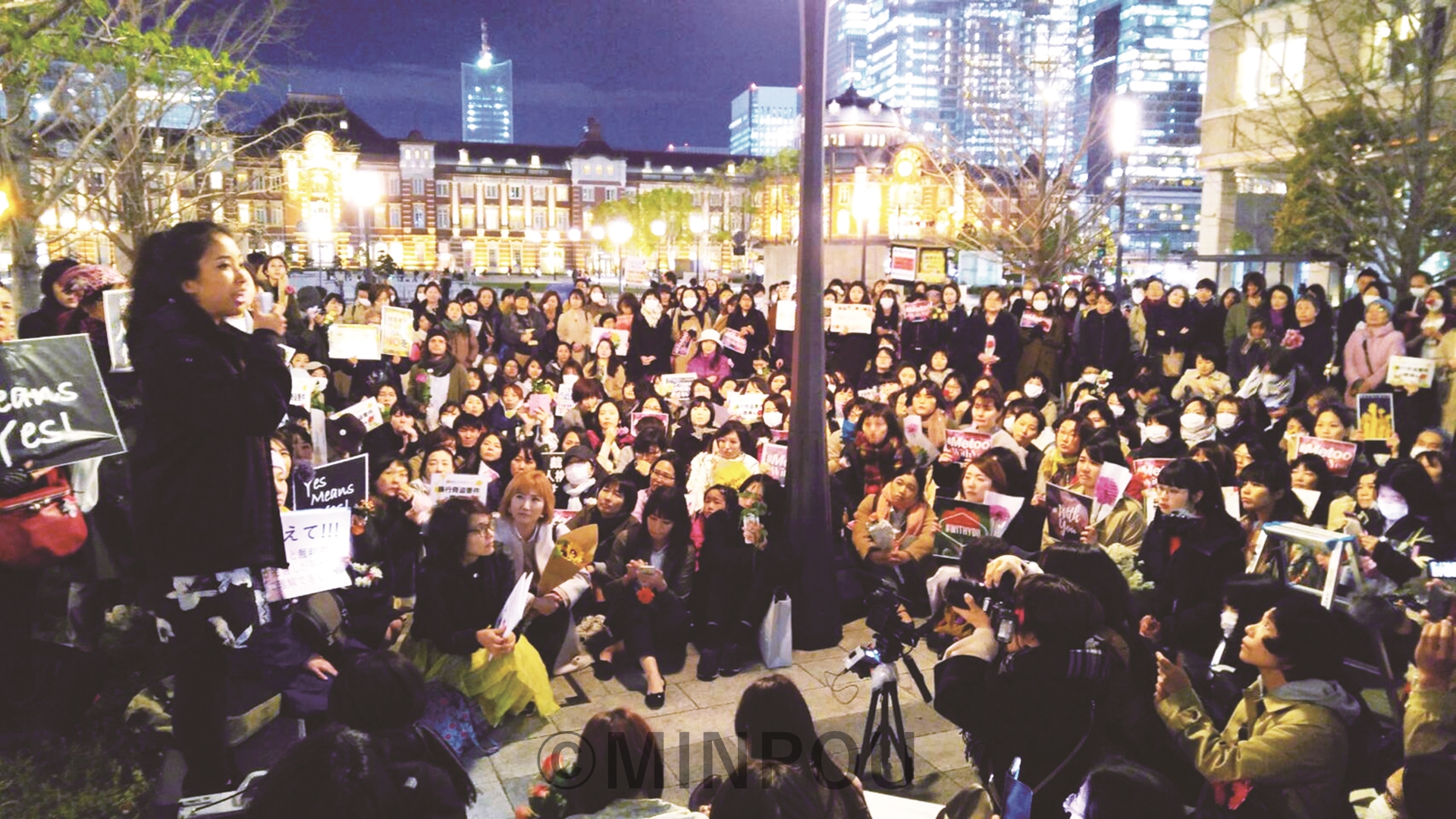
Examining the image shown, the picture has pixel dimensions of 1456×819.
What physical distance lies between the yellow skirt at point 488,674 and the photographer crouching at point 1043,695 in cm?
264

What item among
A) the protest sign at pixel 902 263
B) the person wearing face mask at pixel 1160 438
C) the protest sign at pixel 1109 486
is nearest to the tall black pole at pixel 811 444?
the protest sign at pixel 1109 486

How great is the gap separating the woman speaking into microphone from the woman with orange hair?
2031 millimetres

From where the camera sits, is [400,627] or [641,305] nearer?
[400,627]

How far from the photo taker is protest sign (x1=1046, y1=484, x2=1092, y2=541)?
6.20 m

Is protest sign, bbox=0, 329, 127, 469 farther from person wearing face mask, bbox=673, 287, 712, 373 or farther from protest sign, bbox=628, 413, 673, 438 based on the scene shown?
person wearing face mask, bbox=673, 287, 712, 373

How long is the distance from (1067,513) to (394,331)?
6.62m

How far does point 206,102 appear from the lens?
15086mm

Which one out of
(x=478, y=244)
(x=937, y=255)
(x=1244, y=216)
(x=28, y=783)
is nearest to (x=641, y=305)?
(x=937, y=255)

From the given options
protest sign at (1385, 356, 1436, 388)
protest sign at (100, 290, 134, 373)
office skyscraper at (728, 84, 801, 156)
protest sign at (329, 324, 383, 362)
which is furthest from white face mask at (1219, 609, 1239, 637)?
office skyscraper at (728, 84, 801, 156)

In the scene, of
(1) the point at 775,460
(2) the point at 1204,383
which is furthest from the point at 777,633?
(2) the point at 1204,383

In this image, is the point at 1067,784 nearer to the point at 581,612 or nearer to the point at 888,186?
the point at 581,612

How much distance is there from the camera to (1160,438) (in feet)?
25.3

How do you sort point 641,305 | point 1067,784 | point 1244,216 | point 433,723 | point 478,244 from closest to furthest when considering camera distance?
point 1067,784
point 433,723
point 641,305
point 1244,216
point 478,244

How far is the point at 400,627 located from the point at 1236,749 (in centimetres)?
423
